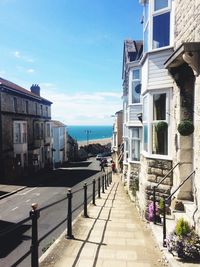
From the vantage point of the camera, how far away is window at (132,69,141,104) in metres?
19.3

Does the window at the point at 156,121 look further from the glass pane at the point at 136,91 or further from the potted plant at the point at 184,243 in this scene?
the glass pane at the point at 136,91

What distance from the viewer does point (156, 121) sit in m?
9.95

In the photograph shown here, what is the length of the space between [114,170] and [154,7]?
32.0 meters

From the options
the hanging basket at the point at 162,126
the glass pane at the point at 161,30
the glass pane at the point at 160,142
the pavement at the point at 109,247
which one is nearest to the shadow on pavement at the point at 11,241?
the pavement at the point at 109,247

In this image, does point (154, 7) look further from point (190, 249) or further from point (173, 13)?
point (190, 249)

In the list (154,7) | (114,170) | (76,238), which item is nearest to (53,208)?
(76,238)

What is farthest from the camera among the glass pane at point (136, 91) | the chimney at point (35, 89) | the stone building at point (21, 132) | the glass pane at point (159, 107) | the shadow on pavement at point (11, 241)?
the chimney at point (35, 89)

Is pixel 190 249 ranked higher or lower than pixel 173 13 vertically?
lower

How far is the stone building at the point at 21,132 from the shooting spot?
31027mm

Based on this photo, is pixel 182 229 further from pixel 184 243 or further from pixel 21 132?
pixel 21 132

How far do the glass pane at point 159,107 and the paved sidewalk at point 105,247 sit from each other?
3367 mm

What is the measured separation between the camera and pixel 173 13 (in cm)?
936

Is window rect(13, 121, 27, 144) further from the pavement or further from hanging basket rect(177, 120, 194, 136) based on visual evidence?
hanging basket rect(177, 120, 194, 136)

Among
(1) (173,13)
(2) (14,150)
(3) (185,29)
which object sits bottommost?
(2) (14,150)
